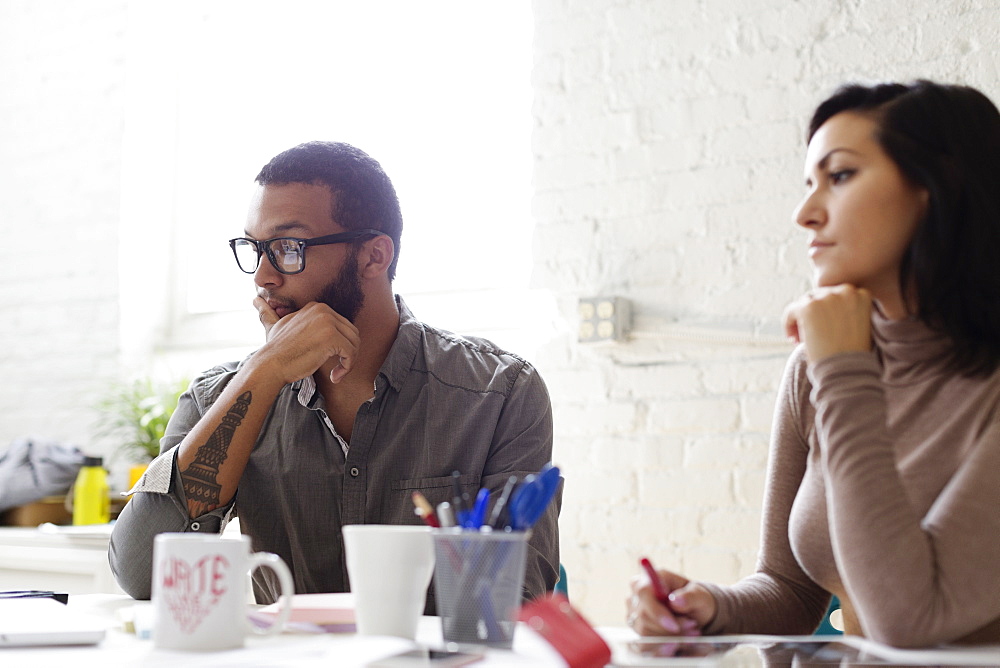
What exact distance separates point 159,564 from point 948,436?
784mm

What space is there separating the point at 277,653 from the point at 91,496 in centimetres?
214

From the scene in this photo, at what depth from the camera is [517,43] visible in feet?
9.26

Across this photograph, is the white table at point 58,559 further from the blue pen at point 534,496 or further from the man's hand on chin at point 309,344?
the blue pen at point 534,496

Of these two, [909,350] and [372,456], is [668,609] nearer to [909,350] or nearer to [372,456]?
[909,350]

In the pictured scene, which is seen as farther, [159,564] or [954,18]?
[954,18]

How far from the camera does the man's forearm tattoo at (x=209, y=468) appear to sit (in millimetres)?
1444

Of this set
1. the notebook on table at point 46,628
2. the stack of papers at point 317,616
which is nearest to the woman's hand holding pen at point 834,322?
the stack of papers at point 317,616

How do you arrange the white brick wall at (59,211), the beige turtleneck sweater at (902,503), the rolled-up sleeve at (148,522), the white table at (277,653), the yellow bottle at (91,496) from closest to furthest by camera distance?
the white table at (277,653)
the beige turtleneck sweater at (902,503)
the rolled-up sleeve at (148,522)
the yellow bottle at (91,496)
the white brick wall at (59,211)

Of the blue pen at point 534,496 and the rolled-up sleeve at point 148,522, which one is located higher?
the blue pen at point 534,496

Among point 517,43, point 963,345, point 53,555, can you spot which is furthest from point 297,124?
point 963,345

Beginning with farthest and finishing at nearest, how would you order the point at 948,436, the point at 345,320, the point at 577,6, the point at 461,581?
the point at 577,6
the point at 345,320
the point at 948,436
the point at 461,581

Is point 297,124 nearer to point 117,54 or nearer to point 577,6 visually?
point 117,54

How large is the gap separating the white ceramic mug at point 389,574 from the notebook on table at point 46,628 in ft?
0.82

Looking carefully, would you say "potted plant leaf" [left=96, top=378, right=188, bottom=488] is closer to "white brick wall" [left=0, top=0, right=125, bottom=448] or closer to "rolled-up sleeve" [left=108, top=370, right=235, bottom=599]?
"white brick wall" [left=0, top=0, right=125, bottom=448]
